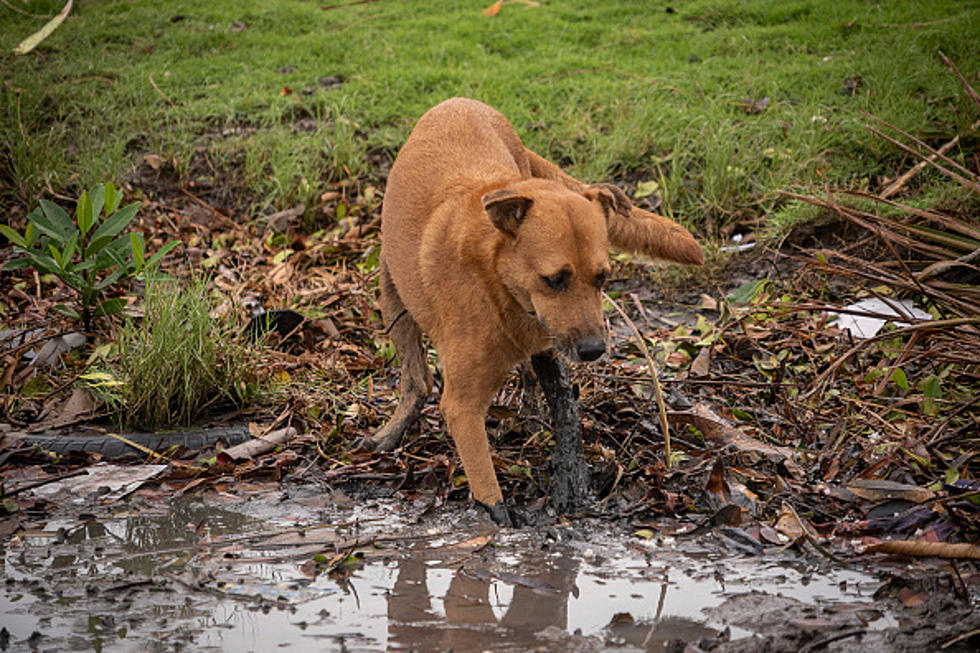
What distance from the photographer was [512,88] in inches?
342

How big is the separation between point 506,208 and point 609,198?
1.68ft

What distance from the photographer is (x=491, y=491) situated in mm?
3902

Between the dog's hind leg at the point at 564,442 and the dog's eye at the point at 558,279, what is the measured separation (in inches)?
24.9

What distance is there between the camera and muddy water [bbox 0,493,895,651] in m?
2.77

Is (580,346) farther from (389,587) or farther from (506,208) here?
(389,587)

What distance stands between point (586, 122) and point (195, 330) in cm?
438

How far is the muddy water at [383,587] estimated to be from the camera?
277 centimetres

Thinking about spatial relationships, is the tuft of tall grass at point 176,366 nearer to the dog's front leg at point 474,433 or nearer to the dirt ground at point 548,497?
the dirt ground at point 548,497

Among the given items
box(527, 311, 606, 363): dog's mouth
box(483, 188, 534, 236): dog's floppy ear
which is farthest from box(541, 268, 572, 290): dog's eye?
box(483, 188, 534, 236): dog's floppy ear

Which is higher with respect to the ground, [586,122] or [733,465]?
[586,122]

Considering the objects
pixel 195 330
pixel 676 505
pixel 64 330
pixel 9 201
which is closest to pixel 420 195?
pixel 195 330

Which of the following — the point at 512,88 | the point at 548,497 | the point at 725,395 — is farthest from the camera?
the point at 512,88

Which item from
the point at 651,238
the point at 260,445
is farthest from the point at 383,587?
the point at 651,238

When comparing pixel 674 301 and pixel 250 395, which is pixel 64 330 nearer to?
pixel 250 395
